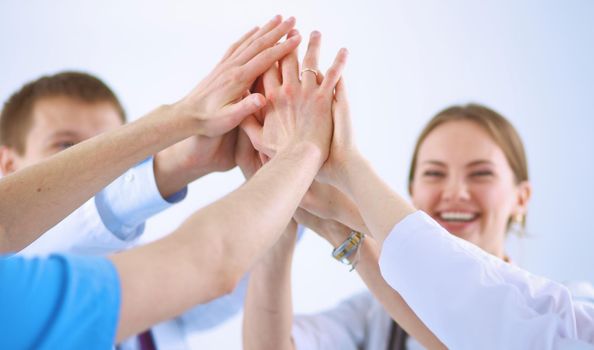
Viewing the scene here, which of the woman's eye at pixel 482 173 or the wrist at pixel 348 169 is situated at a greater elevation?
the woman's eye at pixel 482 173

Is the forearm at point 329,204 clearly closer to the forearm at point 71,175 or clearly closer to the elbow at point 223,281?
the forearm at point 71,175

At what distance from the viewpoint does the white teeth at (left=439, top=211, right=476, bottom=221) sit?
1.45m

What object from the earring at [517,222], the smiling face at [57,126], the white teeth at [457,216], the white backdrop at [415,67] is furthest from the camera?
the white backdrop at [415,67]

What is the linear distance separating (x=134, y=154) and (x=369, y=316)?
0.76 meters

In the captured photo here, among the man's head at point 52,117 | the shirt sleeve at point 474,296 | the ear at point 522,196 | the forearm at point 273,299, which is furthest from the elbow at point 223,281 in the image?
the ear at point 522,196

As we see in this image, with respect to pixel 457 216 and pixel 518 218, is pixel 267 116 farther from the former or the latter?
pixel 518 218

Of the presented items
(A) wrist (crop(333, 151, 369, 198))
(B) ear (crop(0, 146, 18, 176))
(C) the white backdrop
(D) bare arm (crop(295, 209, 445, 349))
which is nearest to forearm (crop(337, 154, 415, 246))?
(A) wrist (crop(333, 151, 369, 198))

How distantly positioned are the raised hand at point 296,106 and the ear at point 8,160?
654 mm

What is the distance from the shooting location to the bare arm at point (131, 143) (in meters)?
0.83

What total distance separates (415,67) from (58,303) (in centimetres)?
193

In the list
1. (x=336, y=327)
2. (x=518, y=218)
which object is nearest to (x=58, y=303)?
(x=336, y=327)

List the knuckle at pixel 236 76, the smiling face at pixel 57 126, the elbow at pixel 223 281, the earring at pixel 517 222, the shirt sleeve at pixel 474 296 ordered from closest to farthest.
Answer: the elbow at pixel 223 281 < the shirt sleeve at pixel 474 296 < the knuckle at pixel 236 76 < the smiling face at pixel 57 126 < the earring at pixel 517 222

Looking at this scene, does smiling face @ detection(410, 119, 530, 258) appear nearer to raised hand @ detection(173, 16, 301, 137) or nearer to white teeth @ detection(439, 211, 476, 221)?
white teeth @ detection(439, 211, 476, 221)

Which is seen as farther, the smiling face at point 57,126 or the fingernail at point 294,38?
the smiling face at point 57,126
